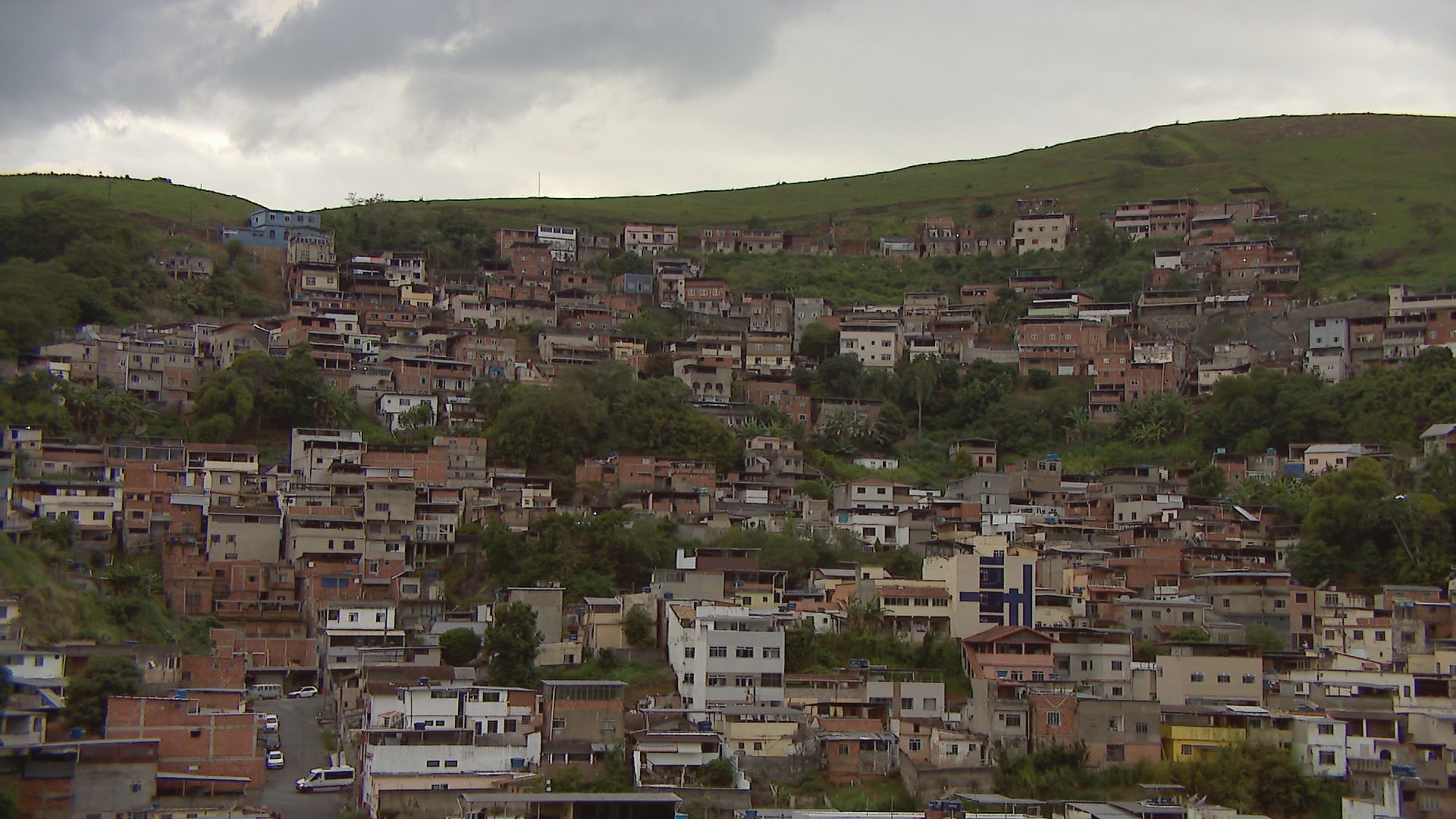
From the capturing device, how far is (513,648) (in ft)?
148

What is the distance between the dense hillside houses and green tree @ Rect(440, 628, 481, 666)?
0.40 ft

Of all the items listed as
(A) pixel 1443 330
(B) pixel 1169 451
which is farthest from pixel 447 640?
(A) pixel 1443 330

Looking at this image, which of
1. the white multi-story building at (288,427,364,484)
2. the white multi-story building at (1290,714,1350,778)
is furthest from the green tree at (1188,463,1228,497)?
the white multi-story building at (288,427,364,484)

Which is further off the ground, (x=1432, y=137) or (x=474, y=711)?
(x=1432, y=137)

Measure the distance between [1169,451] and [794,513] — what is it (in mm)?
19439

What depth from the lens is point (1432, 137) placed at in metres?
140

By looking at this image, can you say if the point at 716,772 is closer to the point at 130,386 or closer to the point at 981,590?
the point at 981,590

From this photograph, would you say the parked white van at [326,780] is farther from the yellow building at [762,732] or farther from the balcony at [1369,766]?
the balcony at [1369,766]

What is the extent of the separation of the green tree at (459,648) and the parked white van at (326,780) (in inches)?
314

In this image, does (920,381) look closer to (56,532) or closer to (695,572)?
(695,572)

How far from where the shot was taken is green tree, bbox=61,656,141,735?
3762 cm

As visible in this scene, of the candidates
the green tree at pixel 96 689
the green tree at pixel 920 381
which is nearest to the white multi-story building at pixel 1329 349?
the green tree at pixel 920 381

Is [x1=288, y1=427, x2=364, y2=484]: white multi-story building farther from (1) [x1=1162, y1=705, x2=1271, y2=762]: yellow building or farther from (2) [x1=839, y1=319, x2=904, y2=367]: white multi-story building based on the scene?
(1) [x1=1162, y1=705, x2=1271, y2=762]: yellow building

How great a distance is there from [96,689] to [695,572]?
18.7 metres
